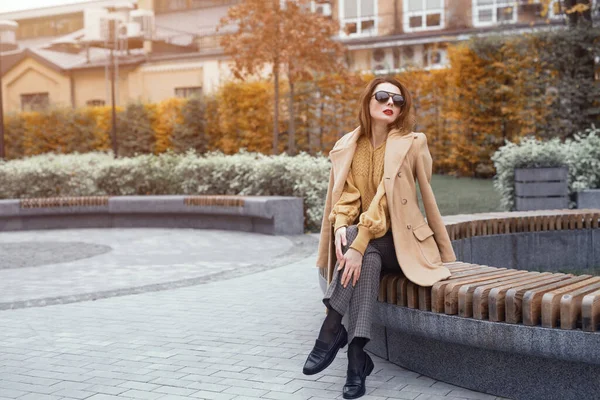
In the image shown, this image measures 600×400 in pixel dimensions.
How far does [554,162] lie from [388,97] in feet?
26.6

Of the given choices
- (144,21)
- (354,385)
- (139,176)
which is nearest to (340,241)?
(354,385)

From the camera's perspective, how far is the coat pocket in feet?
15.4

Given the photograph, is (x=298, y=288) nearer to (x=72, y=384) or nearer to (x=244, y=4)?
(x=72, y=384)

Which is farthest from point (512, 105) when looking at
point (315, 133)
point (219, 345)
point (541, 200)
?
point (219, 345)

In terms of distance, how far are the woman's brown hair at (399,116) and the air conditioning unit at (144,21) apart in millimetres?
41528

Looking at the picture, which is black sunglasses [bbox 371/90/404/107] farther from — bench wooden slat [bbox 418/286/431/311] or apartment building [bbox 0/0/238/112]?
apartment building [bbox 0/0/238/112]

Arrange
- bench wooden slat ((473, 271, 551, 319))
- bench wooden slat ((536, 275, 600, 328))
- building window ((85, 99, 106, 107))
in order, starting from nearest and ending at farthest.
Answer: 1. bench wooden slat ((536, 275, 600, 328))
2. bench wooden slat ((473, 271, 551, 319))
3. building window ((85, 99, 106, 107))

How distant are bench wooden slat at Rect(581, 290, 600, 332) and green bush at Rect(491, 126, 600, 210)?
28.8 ft

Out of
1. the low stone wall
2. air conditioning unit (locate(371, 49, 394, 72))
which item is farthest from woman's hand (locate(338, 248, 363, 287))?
air conditioning unit (locate(371, 49, 394, 72))

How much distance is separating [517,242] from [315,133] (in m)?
19.3

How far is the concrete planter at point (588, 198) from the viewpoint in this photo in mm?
11719

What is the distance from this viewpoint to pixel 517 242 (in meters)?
8.24

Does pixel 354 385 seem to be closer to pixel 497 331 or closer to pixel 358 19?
pixel 497 331

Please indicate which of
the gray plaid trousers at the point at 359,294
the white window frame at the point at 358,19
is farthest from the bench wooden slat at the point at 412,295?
the white window frame at the point at 358,19
